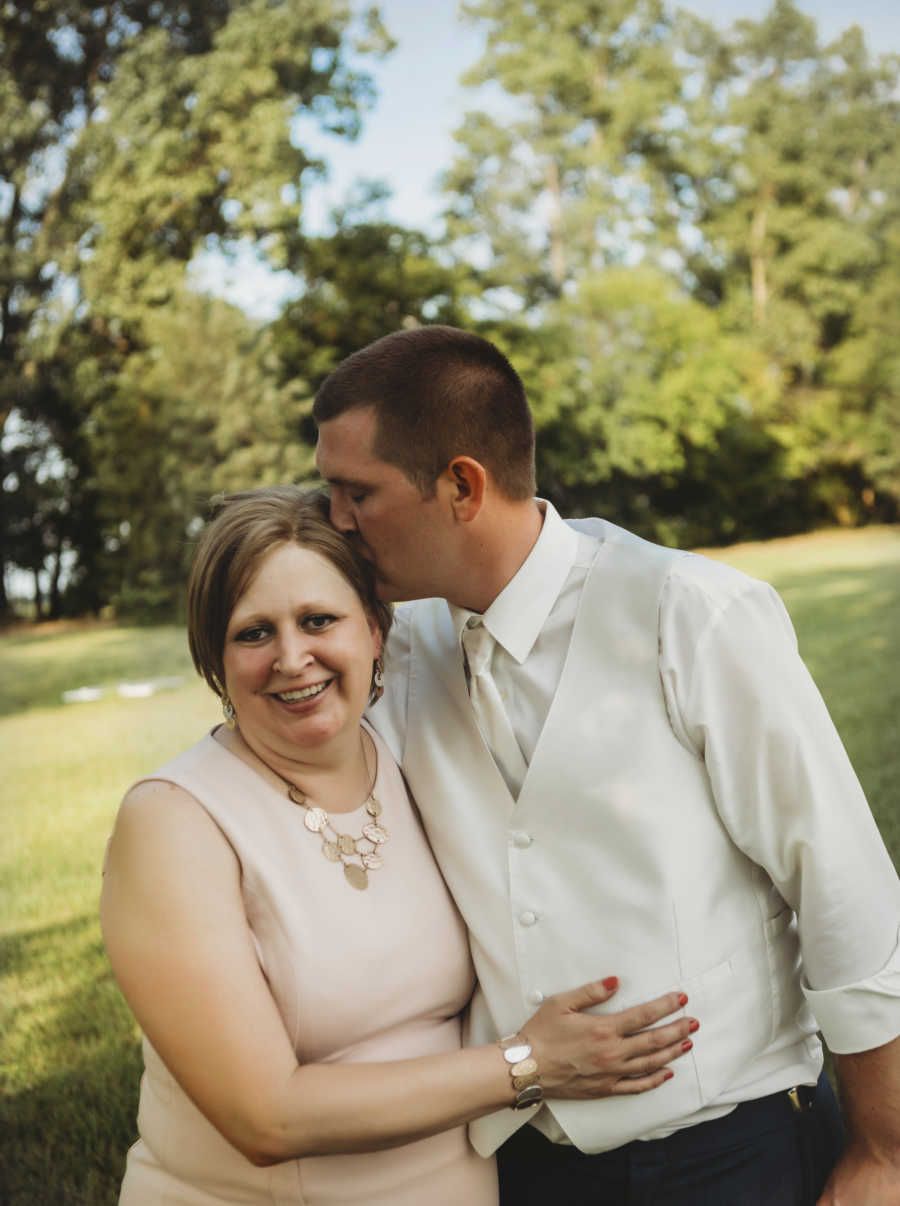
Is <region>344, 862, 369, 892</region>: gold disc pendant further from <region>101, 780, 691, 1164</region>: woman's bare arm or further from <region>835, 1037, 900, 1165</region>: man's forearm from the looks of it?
<region>835, 1037, 900, 1165</region>: man's forearm

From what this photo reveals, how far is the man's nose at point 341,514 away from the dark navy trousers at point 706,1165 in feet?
3.75

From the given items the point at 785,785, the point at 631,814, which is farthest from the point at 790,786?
the point at 631,814

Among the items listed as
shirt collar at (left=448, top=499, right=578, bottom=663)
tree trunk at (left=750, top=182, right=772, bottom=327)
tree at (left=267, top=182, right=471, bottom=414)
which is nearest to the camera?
shirt collar at (left=448, top=499, right=578, bottom=663)

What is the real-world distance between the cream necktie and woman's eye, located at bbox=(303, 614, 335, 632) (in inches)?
11.0

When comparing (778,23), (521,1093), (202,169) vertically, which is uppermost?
(778,23)

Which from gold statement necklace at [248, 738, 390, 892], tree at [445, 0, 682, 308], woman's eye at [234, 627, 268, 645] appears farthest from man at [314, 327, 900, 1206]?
tree at [445, 0, 682, 308]

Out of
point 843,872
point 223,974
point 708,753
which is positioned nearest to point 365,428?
point 708,753

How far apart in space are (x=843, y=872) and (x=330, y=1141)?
895mm

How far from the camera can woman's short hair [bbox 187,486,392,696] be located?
185 centimetres

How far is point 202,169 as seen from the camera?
12.0 metres

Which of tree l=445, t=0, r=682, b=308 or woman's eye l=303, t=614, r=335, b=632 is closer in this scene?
woman's eye l=303, t=614, r=335, b=632

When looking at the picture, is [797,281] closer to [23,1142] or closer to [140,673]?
[140,673]

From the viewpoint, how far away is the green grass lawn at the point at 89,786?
3332 mm

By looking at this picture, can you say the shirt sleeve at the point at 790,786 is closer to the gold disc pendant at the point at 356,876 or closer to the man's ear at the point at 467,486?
the man's ear at the point at 467,486
